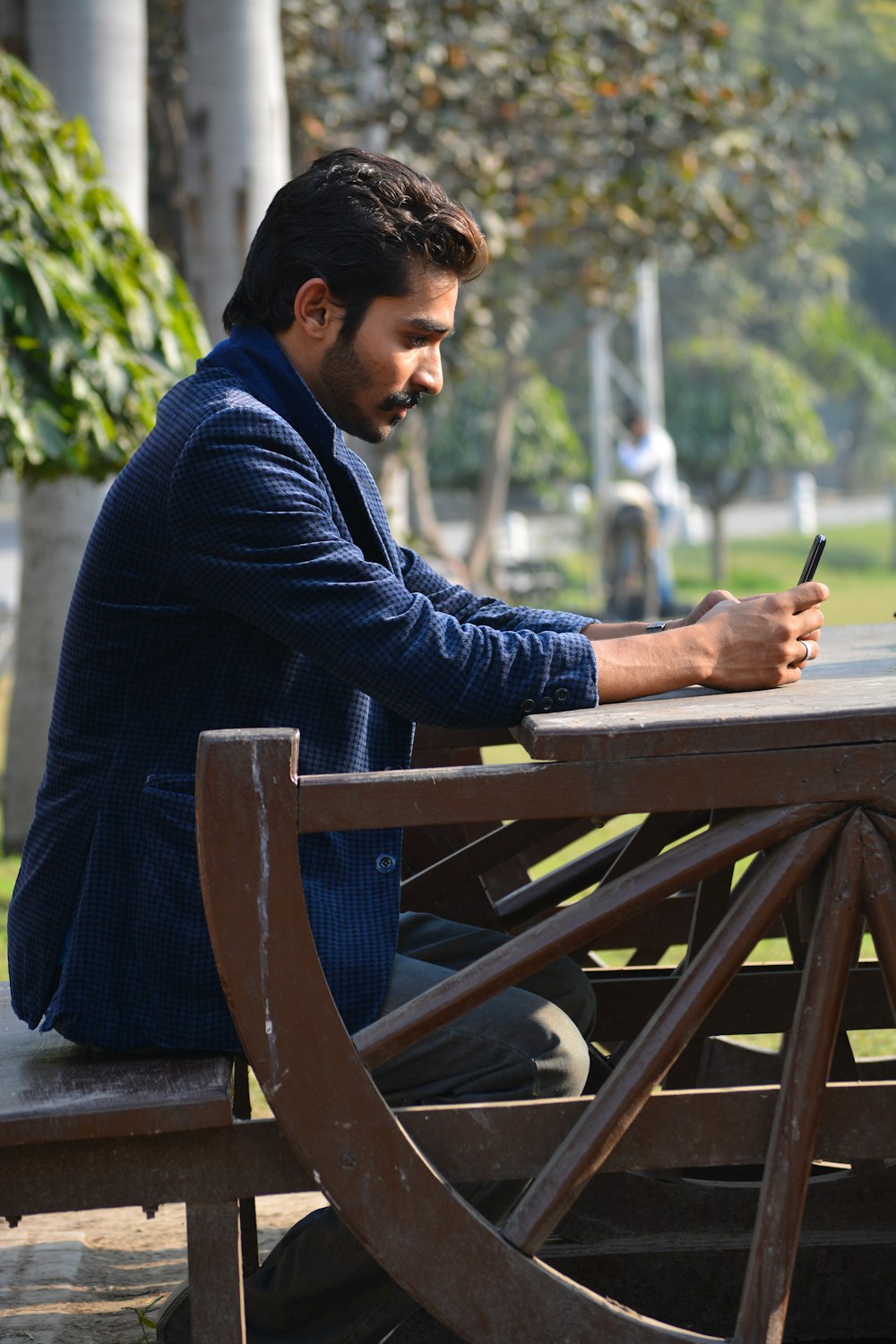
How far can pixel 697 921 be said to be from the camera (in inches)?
101

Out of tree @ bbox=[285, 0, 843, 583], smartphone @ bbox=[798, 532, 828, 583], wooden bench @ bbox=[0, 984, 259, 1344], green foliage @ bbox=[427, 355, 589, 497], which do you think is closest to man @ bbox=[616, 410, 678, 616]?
green foliage @ bbox=[427, 355, 589, 497]

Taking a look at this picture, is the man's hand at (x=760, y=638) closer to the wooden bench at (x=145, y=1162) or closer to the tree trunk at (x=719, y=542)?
the wooden bench at (x=145, y=1162)

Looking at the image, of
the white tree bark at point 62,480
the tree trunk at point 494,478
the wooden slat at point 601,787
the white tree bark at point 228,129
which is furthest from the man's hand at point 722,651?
the tree trunk at point 494,478

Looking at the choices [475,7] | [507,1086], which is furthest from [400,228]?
[475,7]

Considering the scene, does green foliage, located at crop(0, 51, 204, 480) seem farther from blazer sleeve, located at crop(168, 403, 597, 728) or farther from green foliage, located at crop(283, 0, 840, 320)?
green foliage, located at crop(283, 0, 840, 320)

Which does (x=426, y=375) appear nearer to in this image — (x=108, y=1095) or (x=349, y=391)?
(x=349, y=391)

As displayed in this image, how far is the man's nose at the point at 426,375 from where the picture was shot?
231 centimetres

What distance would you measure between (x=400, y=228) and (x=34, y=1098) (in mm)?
1228

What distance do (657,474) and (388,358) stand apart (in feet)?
47.4

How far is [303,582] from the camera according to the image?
203 centimetres

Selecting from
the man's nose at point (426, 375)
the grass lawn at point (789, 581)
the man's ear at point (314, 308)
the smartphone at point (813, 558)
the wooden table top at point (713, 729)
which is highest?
the man's ear at point (314, 308)

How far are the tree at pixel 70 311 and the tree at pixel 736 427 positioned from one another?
58.5 ft

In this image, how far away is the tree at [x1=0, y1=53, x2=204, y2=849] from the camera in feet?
13.8

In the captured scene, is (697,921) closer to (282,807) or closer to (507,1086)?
(507,1086)
